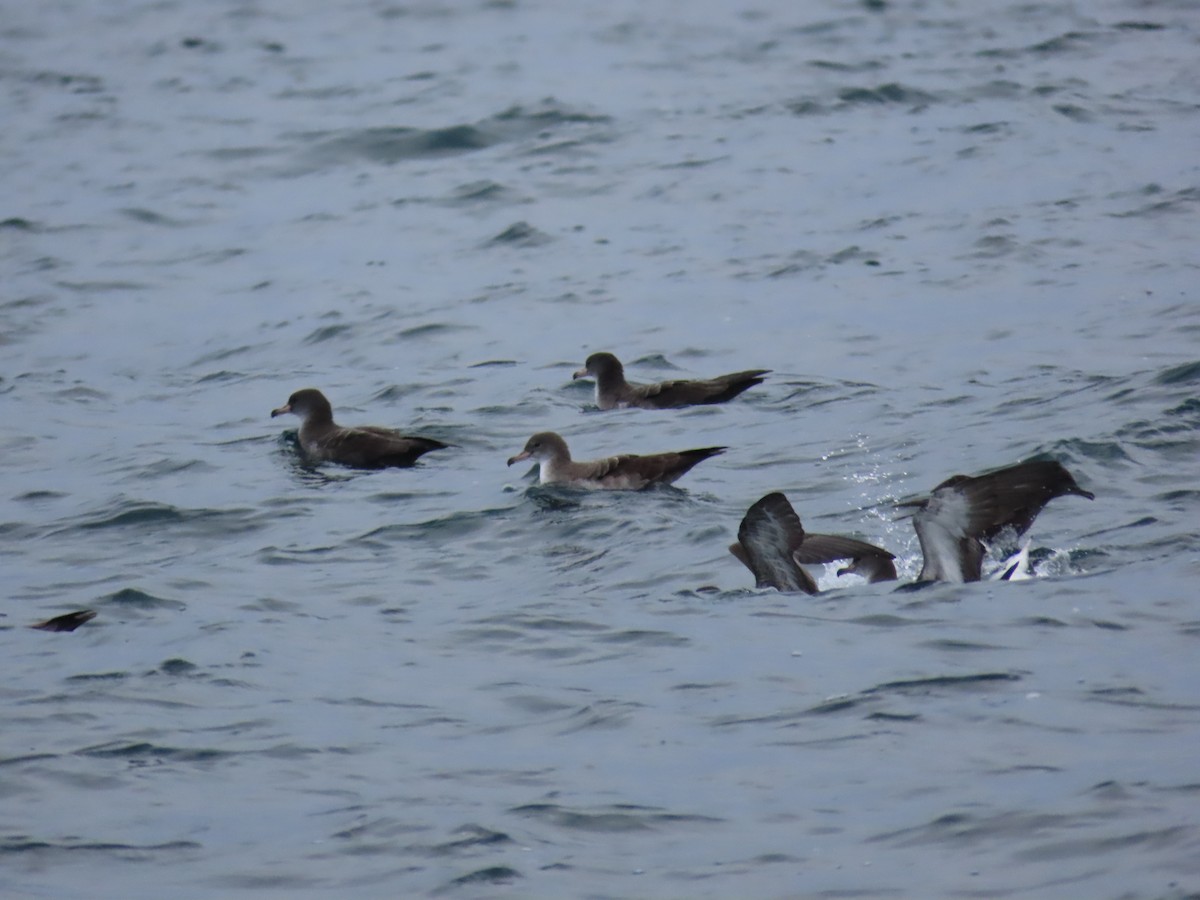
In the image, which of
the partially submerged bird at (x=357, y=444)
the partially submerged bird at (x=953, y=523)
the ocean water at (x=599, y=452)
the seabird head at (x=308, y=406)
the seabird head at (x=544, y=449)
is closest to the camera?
the ocean water at (x=599, y=452)

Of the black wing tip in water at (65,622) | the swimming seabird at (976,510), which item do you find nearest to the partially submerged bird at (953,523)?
the swimming seabird at (976,510)

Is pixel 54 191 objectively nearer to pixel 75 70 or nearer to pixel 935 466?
pixel 75 70

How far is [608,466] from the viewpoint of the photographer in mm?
11820

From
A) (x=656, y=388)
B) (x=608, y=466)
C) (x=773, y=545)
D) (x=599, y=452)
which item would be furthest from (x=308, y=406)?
(x=773, y=545)

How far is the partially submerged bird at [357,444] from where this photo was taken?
12570 mm

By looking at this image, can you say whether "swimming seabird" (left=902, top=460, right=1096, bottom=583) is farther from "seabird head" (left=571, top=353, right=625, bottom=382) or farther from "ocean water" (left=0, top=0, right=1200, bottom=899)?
"seabird head" (left=571, top=353, right=625, bottom=382)

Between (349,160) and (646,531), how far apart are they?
1268cm

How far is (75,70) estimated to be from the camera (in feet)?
87.7

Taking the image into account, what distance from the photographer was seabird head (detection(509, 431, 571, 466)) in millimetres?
12109

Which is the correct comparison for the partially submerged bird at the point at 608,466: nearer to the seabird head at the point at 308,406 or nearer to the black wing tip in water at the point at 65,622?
the seabird head at the point at 308,406

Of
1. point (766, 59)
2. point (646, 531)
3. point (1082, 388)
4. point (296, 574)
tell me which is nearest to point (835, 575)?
point (646, 531)

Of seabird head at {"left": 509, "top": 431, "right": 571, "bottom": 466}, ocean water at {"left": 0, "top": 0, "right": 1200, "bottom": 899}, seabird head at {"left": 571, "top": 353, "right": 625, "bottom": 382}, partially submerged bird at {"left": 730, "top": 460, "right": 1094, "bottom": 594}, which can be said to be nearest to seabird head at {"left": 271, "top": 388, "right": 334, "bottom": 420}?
ocean water at {"left": 0, "top": 0, "right": 1200, "bottom": 899}

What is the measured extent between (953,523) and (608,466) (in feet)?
10.5

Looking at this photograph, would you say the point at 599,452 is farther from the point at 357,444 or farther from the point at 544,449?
the point at 357,444
